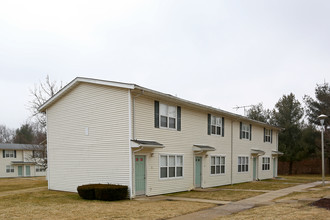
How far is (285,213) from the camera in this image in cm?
1028

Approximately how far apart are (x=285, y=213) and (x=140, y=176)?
282 inches

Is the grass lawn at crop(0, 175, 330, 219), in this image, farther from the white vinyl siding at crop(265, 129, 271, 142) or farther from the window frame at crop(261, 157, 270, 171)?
the white vinyl siding at crop(265, 129, 271, 142)

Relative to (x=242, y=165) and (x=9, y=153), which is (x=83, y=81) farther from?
(x=9, y=153)

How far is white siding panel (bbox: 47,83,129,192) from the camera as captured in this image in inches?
588

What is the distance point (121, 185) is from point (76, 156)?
12.9 ft

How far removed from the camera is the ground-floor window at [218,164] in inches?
834

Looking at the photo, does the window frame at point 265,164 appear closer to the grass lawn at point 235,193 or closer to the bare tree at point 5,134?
the grass lawn at point 235,193

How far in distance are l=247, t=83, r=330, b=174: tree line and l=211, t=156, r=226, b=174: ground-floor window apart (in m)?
19.6

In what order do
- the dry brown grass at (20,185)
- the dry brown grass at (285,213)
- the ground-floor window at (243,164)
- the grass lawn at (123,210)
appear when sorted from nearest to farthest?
the dry brown grass at (285,213), the grass lawn at (123,210), the dry brown grass at (20,185), the ground-floor window at (243,164)

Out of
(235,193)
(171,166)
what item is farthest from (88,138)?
(235,193)

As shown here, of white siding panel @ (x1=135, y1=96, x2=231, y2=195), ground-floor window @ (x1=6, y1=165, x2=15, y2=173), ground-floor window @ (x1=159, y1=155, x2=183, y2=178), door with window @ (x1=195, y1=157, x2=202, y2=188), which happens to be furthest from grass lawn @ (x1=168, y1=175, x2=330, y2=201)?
ground-floor window @ (x1=6, y1=165, x2=15, y2=173)

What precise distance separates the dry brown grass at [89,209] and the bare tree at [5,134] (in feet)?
243

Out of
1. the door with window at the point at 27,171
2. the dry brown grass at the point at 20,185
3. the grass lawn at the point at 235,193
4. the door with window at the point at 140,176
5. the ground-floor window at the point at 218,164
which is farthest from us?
the door with window at the point at 27,171

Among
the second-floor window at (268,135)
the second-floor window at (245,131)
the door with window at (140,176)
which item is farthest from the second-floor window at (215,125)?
the second-floor window at (268,135)
